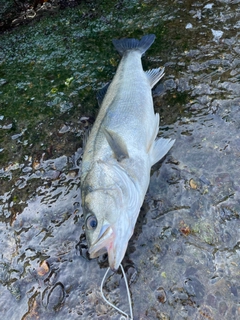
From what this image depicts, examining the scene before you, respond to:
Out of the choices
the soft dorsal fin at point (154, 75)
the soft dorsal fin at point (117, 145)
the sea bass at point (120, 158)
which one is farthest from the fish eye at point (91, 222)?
the soft dorsal fin at point (154, 75)

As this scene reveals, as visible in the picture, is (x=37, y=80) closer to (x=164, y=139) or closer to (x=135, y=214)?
(x=164, y=139)

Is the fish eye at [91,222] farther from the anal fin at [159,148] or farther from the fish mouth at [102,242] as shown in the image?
the anal fin at [159,148]

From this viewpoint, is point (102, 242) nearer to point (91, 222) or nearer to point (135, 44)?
point (91, 222)

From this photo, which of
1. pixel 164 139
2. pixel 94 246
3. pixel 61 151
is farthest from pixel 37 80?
pixel 94 246

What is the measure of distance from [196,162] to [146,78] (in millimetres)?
1263

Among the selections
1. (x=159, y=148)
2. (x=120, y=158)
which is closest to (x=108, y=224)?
(x=120, y=158)

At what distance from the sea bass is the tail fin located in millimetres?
301

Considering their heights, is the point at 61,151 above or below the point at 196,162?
above

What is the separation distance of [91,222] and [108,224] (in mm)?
162

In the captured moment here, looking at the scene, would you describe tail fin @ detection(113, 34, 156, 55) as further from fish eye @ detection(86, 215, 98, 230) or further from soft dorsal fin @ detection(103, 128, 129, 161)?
fish eye @ detection(86, 215, 98, 230)

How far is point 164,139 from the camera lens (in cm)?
345

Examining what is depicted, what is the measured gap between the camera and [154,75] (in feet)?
13.1

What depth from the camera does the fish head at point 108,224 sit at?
2.52 m

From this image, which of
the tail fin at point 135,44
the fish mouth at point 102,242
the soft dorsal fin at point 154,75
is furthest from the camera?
the tail fin at point 135,44
